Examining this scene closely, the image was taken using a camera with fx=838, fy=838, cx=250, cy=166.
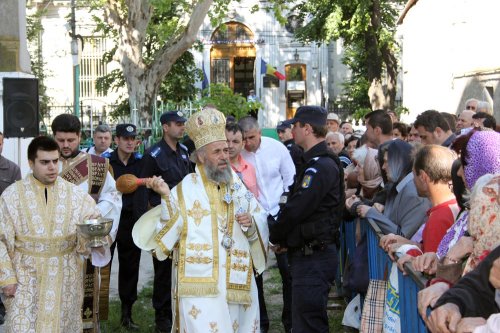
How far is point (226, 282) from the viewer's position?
6.04 m

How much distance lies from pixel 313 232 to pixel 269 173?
94.2 inches

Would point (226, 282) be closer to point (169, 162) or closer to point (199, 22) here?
point (169, 162)

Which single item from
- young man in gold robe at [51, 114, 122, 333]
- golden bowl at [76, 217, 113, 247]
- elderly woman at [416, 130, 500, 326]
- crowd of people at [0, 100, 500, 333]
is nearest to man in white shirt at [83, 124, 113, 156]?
young man in gold robe at [51, 114, 122, 333]

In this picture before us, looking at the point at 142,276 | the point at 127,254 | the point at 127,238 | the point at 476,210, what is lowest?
the point at 142,276

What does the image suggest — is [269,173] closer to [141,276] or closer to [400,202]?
[400,202]

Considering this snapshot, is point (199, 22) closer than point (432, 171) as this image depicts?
No

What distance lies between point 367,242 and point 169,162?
243cm

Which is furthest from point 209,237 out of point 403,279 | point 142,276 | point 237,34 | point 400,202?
point 237,34

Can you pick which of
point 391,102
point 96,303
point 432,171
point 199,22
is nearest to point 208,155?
point 432,171

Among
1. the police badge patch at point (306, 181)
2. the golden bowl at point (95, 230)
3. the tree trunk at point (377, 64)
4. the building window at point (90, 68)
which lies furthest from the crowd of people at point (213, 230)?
the building window at point (90, 68)

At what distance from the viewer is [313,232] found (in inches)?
247

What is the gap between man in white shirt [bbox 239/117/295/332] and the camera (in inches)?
331

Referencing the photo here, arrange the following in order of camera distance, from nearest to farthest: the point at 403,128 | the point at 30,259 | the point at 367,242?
the point at 30,259, the point at 367,242, the point at 403,128

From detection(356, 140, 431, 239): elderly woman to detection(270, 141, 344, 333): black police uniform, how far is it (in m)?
0.39
